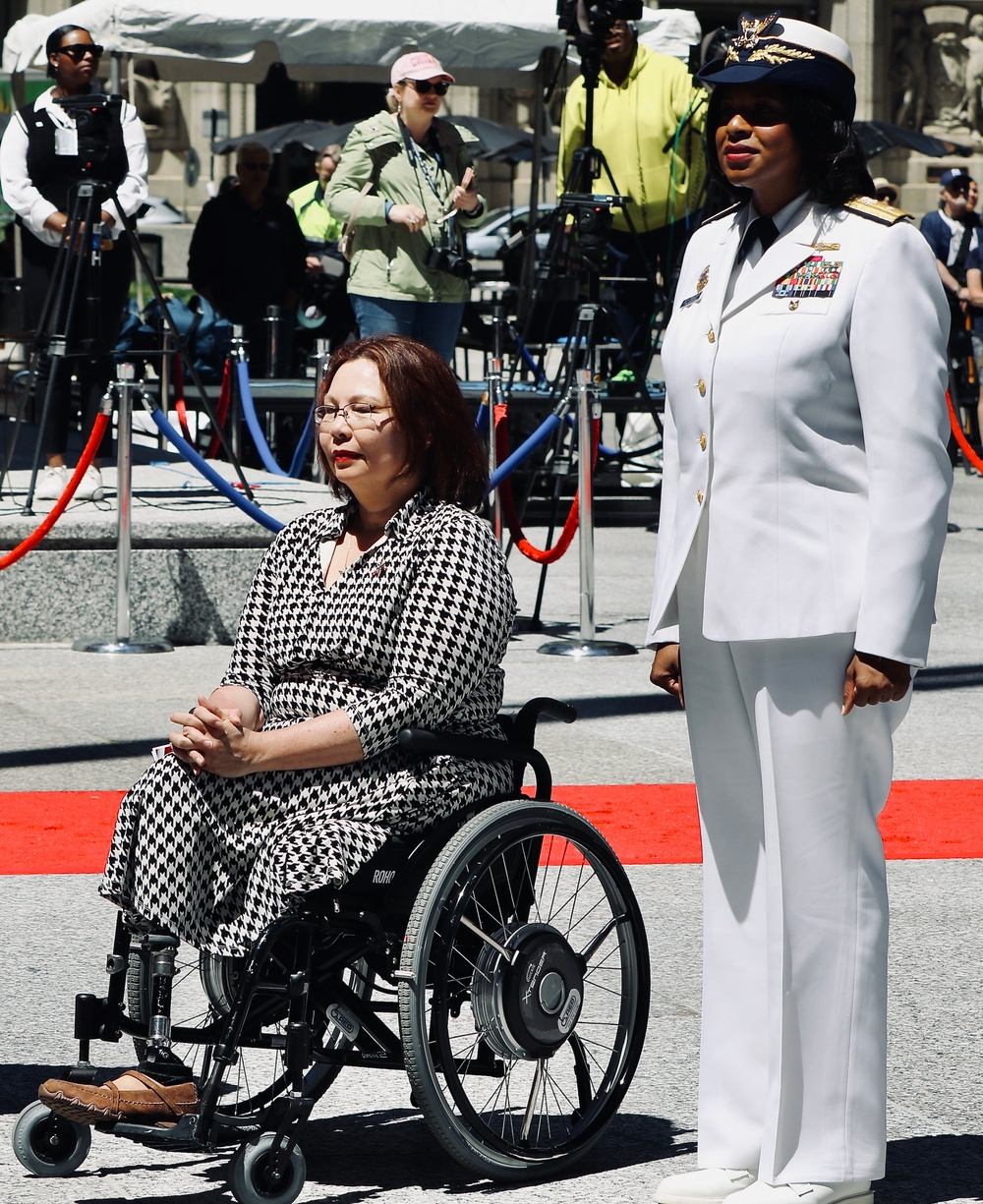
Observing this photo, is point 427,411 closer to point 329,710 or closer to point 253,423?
point 329,710

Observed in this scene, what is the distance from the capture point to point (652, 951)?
16.3 feet

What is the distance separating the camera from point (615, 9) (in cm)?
1073

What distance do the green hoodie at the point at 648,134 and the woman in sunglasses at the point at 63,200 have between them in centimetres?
298

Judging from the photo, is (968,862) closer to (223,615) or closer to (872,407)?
(872,407)

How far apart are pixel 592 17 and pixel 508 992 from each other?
8048 mm

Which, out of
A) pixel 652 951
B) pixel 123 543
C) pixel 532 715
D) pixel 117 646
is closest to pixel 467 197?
pixel 123 543

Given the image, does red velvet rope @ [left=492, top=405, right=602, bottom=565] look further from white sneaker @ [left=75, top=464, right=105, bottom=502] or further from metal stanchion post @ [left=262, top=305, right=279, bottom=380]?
metal stanchion post @ [left=262, top=305, right=279, bottom=380]

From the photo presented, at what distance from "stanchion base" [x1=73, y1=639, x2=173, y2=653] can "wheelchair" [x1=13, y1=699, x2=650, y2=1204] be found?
4.99m

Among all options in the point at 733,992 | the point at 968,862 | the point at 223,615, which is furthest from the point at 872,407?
the point at 223,615

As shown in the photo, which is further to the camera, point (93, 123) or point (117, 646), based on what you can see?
point (93, 123)

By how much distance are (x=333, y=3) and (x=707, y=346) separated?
12390mm

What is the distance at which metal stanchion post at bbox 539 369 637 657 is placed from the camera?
8.84m

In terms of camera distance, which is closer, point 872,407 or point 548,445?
point 872,407

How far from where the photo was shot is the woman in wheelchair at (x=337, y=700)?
3.49m
